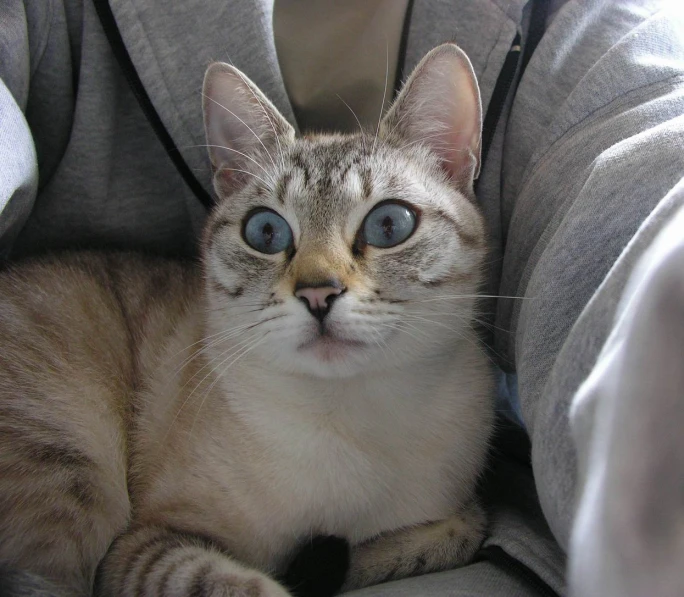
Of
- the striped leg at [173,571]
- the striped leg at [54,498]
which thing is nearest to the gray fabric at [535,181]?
the striped leg at [173,571]

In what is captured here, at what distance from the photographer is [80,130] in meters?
1.66

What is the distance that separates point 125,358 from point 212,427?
347 millimetres

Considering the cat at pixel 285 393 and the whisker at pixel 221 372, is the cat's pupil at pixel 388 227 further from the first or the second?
the whisker at pixel 221 372

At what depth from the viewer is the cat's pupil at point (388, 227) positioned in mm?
1255

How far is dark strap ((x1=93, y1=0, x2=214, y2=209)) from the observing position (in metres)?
1.58

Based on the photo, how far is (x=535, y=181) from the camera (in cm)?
139

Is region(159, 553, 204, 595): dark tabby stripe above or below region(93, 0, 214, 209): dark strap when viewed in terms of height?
below

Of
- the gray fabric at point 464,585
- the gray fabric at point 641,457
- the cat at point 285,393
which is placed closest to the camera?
the gray fabric at point 641,457

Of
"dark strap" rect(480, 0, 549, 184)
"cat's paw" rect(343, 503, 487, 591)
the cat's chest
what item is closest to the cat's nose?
the cat's chest

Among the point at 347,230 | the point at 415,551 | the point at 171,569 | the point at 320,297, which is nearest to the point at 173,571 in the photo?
the point at 171,569

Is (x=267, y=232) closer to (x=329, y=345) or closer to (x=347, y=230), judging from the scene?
(x=347, y=230)

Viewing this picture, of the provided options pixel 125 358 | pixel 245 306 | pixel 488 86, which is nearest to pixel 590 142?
pixel 488 86

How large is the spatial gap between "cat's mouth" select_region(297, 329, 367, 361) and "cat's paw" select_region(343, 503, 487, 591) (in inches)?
18.4

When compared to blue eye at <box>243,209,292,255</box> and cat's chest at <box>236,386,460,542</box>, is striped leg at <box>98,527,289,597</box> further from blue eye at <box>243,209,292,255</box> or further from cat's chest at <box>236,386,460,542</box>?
blue eye at <box>243,209,292,255</box>
